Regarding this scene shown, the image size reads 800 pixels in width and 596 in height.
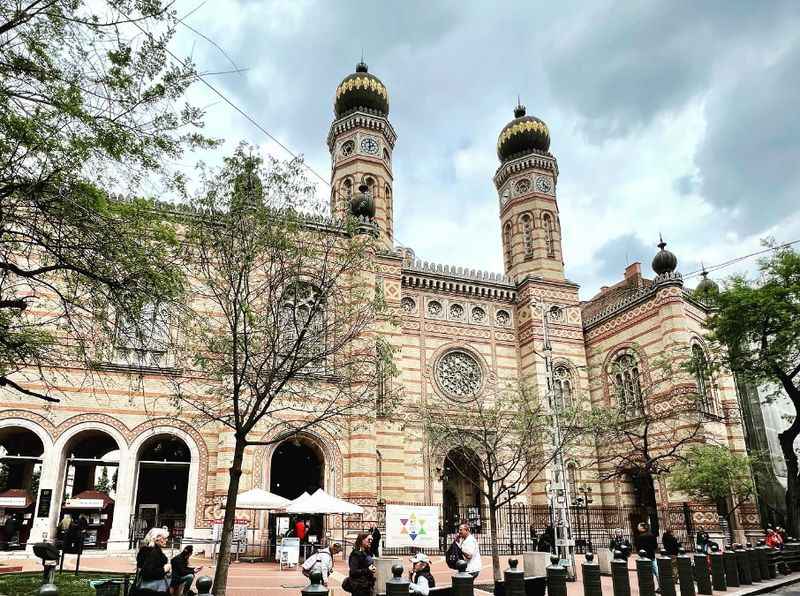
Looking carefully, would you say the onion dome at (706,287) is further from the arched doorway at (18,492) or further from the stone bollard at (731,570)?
the arched doorway at (18,492)

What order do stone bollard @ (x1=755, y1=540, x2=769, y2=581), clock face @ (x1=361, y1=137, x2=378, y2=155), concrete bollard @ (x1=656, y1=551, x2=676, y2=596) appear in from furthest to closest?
clock face @ (x1=361, y1=137, x2=378, y2=155) → stone bollard @ (x1=755, y1=540, x2=769, y2=581) → concrete bollard @ (x1=656, y1=551, x2=676, y2=596)

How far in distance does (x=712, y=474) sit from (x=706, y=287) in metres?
6.65

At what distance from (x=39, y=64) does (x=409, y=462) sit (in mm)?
19853

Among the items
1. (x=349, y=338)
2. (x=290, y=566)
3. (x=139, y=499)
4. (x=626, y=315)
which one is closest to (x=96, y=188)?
(x=349, y=338)

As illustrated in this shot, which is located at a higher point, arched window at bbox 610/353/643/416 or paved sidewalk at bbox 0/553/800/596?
arched window at bbox 610/353/643/416

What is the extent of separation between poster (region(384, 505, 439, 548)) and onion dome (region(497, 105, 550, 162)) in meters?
22.8

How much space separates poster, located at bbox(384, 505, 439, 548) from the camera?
14102 millimetres

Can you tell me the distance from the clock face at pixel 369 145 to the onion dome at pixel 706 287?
15953 millimetres

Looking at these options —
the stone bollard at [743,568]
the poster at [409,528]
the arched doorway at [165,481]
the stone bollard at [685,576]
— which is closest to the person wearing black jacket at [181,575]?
the poster at [409,528]

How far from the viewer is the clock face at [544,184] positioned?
30969 mm

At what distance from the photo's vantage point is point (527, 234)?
30438mm

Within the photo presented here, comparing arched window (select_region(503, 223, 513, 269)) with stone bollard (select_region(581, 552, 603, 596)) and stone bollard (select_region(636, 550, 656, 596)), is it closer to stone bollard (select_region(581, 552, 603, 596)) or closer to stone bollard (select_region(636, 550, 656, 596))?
stone bollard (select_region(636, 550, 656, 596))

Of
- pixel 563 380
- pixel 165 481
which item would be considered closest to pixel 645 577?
pixel 563 380

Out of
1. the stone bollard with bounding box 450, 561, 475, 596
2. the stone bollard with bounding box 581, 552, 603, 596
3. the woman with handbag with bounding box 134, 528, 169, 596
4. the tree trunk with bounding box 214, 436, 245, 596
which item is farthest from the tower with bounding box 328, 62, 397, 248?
the woman with handbag with bounding box 134, 528, 169, 596
